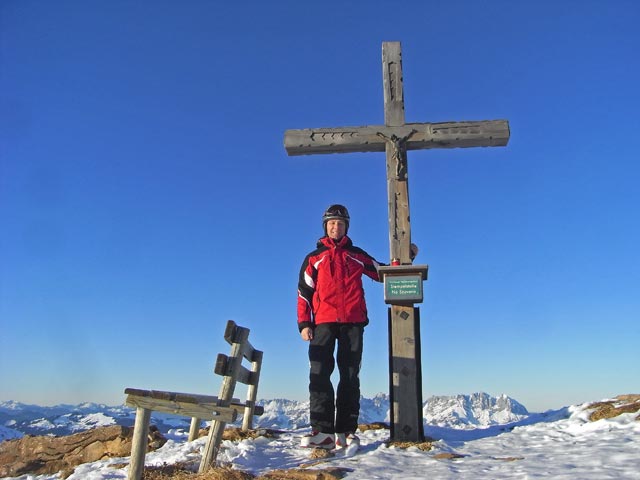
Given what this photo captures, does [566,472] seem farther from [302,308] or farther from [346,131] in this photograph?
[346,131]

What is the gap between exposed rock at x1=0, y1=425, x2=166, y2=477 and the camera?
335 inches

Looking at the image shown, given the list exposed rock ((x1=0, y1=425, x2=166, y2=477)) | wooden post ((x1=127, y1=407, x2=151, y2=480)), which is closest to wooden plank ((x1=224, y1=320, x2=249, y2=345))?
wooden post ((x1=127, y1=407, x2=151, y2=480))

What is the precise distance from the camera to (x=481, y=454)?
6.30 meters

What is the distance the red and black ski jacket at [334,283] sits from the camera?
7.23 m

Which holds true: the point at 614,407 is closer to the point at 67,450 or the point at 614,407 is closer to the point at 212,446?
the point at 212,446

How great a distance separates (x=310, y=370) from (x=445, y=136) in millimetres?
4103

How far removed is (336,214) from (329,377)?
229cm

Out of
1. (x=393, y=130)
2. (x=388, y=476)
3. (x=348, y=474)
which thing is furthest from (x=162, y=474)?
(x=393, y=130)

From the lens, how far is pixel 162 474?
18.9 feet

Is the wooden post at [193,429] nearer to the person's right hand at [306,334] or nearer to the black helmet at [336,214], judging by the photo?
the person's right hand at [306,334]

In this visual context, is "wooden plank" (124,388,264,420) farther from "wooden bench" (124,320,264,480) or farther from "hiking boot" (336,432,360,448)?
"hiking boot" (336,432,360,448)

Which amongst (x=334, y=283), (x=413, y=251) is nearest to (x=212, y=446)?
(x=334, y=283)

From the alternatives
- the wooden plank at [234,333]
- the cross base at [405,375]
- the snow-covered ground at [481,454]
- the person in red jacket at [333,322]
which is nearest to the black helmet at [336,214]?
the person in red jacket at [333,322]

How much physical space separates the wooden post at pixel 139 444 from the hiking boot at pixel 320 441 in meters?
2.13
